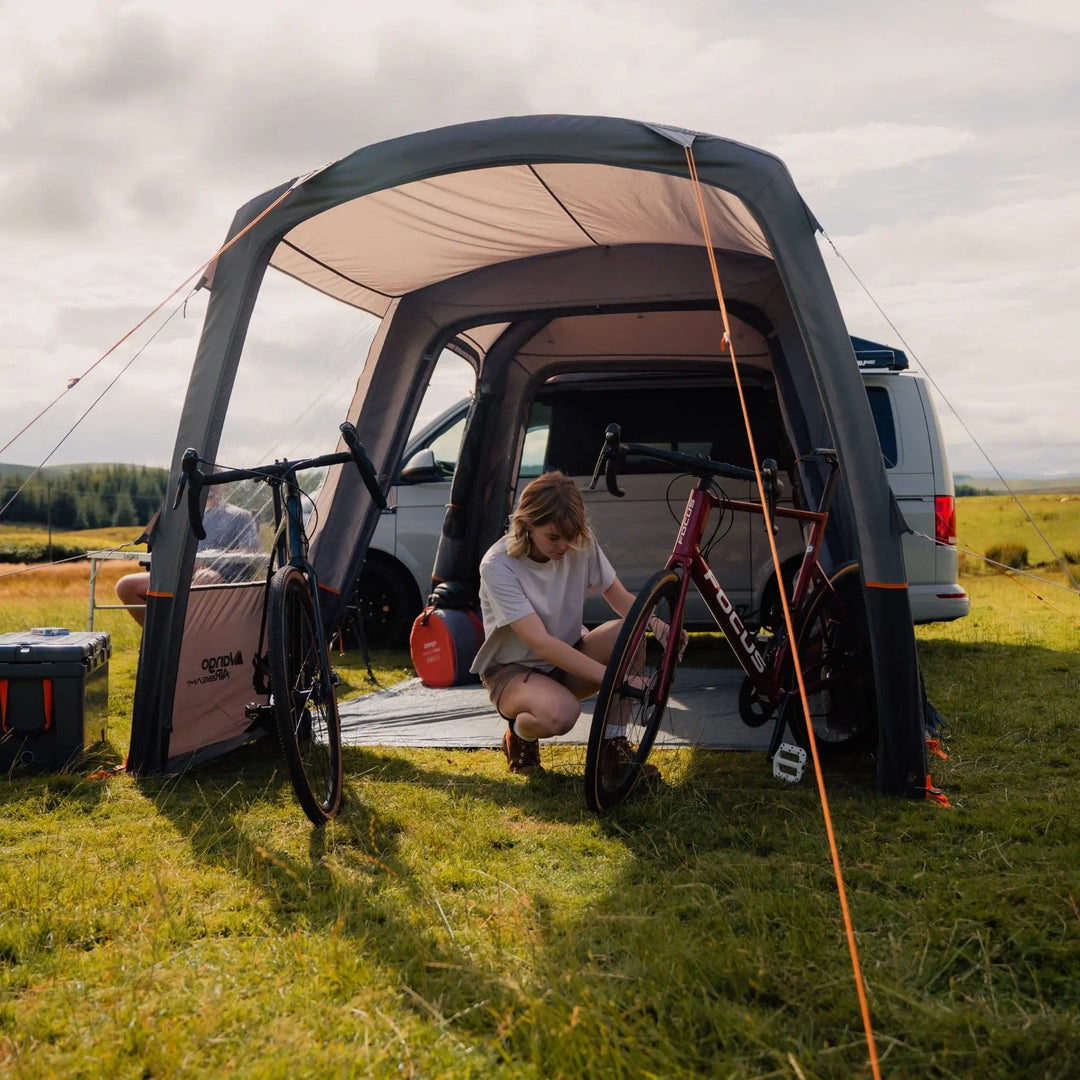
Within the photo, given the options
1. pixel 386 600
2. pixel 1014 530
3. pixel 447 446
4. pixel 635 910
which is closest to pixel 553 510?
pixel 635 910

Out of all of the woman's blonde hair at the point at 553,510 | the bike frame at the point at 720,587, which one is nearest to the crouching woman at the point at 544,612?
the woman's blonde hair at the point at 553,510

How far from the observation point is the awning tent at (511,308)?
3658 mm

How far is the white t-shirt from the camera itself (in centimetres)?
369

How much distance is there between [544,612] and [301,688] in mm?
842

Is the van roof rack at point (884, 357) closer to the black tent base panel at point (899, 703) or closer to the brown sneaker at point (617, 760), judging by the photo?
the black tent base panel at point (899, 703)

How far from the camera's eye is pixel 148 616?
13.3 ft

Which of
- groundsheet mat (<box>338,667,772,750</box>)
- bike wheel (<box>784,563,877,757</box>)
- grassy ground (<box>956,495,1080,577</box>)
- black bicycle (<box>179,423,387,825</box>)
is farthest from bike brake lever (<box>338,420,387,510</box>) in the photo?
grassy ground (<box>956,495,1080,577</box>)

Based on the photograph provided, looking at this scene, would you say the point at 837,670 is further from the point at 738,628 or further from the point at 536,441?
the point at 536,441

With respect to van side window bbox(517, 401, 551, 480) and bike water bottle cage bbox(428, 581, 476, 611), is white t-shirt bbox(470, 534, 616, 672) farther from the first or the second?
van side window bbox(517, 401, 551, 480)

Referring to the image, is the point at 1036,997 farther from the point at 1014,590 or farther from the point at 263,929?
the point at 1014,590

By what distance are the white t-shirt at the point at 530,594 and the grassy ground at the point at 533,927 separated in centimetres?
47

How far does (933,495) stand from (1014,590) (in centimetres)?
737

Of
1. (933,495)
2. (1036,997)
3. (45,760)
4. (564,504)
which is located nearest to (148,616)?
(45,760)

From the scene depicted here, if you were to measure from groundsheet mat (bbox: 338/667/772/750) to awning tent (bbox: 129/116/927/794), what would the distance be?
0.62 metres
